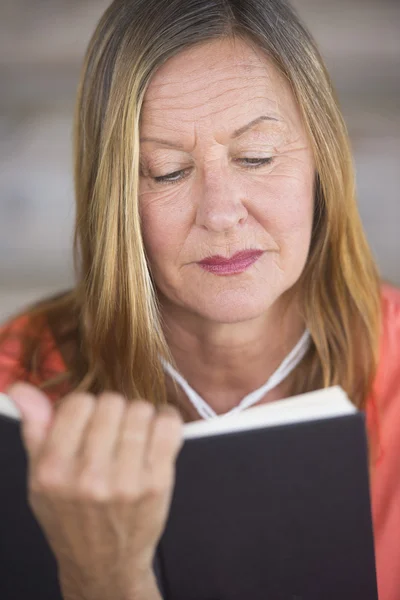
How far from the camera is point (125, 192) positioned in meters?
1.48

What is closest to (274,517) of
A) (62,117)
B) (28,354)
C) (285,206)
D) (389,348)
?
(285,206)

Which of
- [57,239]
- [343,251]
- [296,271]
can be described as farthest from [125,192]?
[57,239]

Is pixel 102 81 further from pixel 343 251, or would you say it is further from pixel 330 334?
pixel 330 334

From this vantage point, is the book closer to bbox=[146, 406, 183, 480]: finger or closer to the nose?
bbox=[146, 406, 183, 480]: finger

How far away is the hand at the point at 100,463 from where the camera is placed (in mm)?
886

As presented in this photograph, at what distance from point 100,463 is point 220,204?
2.17 ft

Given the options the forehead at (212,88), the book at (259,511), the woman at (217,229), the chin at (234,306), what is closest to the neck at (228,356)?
the woman at (217,229)

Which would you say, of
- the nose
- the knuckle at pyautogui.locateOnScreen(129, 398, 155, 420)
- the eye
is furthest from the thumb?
the eye

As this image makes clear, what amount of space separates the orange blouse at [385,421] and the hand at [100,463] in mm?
720

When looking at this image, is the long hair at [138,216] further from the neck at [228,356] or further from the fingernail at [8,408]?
the fingernail at [8,408]

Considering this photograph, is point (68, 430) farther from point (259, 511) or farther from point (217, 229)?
point (217, 229)

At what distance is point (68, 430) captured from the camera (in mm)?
889

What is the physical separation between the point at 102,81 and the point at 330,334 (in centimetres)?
74

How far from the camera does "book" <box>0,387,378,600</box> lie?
97 centimetres
